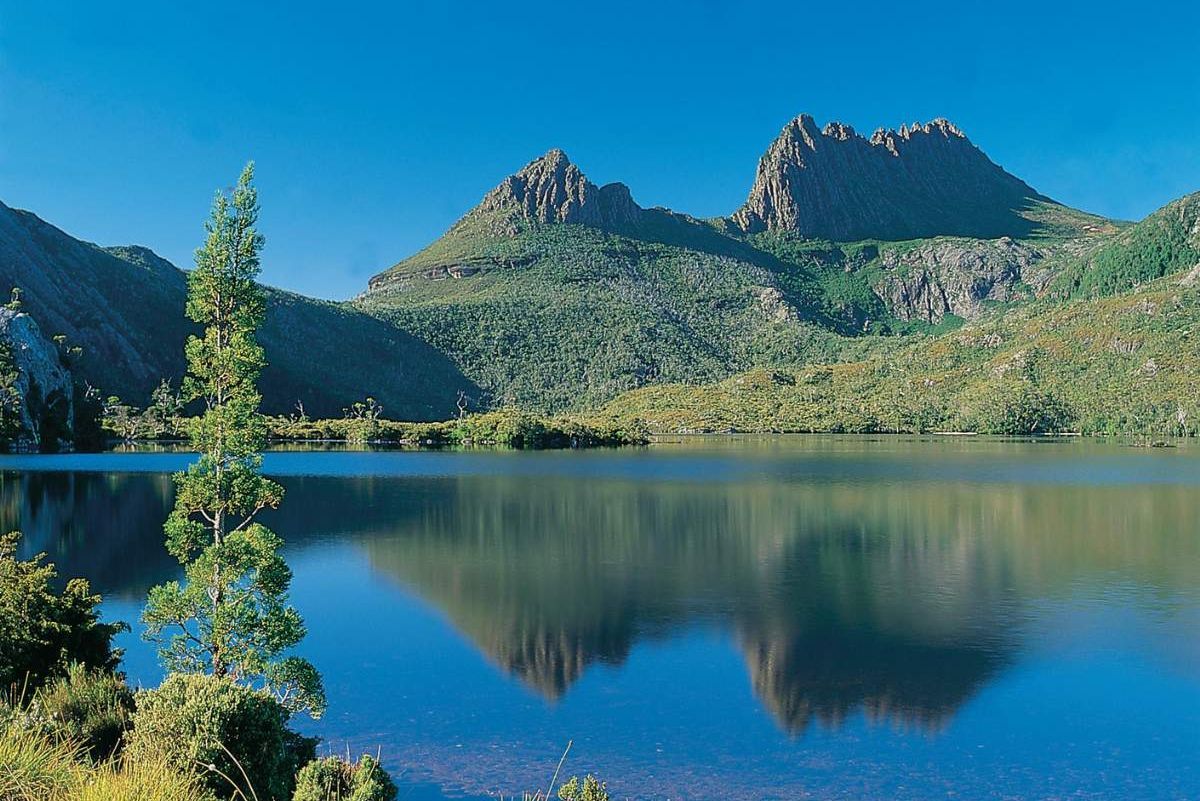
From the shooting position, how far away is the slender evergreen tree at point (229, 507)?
20.7m

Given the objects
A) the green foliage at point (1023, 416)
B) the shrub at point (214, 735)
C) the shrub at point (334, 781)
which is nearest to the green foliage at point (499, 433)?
the green foliage at point (1023, 416)

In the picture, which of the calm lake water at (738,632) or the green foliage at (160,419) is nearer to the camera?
the calm lake water at (738,632)

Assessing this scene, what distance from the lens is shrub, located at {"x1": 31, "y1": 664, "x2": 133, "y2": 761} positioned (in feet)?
48.9

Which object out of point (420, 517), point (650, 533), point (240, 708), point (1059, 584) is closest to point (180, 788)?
point (240, 708)

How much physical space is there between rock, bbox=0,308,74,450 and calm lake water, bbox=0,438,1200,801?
53345 millimetres

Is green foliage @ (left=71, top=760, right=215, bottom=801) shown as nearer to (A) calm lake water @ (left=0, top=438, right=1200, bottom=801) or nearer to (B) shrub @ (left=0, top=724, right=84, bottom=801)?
(B) shrub @ (left=0, top=724, right=84, bottom=801)

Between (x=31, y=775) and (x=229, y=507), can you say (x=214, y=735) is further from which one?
(x=229, y=507)

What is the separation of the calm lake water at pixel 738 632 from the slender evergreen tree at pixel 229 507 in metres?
2.97

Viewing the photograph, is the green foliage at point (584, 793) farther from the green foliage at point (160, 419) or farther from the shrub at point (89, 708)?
the green foliage at point (160, 419)

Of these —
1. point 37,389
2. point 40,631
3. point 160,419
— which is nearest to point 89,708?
point 40,631

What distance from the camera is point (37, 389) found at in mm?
121438

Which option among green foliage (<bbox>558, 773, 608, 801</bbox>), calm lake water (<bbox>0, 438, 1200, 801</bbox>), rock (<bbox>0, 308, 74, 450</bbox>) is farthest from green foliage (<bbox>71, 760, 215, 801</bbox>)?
rock (<bbox>0, 308, 74, 450</bbox>)

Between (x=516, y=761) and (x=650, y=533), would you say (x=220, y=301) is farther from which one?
(x=650, y=533)

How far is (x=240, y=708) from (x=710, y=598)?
2626 centimetres
